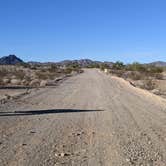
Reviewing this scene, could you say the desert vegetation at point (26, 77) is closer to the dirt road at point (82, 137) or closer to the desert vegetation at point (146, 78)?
the desert vegetation at point (146, 78)

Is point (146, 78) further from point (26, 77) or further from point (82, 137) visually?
point (82, 137)

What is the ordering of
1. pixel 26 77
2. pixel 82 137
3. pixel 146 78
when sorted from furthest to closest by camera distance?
pixel 146 78
pixel 26 77
pixel 82 137

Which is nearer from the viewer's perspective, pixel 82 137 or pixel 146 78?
pixel 82 137

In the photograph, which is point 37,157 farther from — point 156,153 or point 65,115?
point 65,115

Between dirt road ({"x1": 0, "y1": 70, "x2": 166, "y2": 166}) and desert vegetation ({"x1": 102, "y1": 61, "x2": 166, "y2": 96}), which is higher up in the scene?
dirt road ({"x1": 0, "y1": 70, "x2": 166, "y2": 166})

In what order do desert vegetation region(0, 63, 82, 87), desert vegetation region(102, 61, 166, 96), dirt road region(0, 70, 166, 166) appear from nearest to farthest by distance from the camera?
dirt road region(0, 70, 166, 166) < desert vegetation region(102, 61, 166, 96) < desert vegetation region(0, 63, 82, 87)

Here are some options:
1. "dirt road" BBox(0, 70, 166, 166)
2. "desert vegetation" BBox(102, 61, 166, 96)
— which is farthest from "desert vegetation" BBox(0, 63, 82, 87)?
"dirt road" BBox(0, 70, 166, 166)

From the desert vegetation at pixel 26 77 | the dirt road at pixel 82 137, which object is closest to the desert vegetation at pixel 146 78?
the desert vegetation at pixel 26 77

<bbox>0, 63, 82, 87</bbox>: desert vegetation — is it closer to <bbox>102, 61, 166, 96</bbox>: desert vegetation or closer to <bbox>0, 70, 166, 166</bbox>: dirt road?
<bbox>102, 61, 166, 96</bbox>: desert vegetation

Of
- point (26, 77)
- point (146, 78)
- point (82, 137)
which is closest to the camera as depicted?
point (82, 137)

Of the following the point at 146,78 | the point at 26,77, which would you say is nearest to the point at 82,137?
the point at 26,77

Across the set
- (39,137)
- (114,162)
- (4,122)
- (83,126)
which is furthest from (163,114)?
(114,162)

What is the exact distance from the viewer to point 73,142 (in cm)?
1220

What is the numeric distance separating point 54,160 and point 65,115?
376 inches
